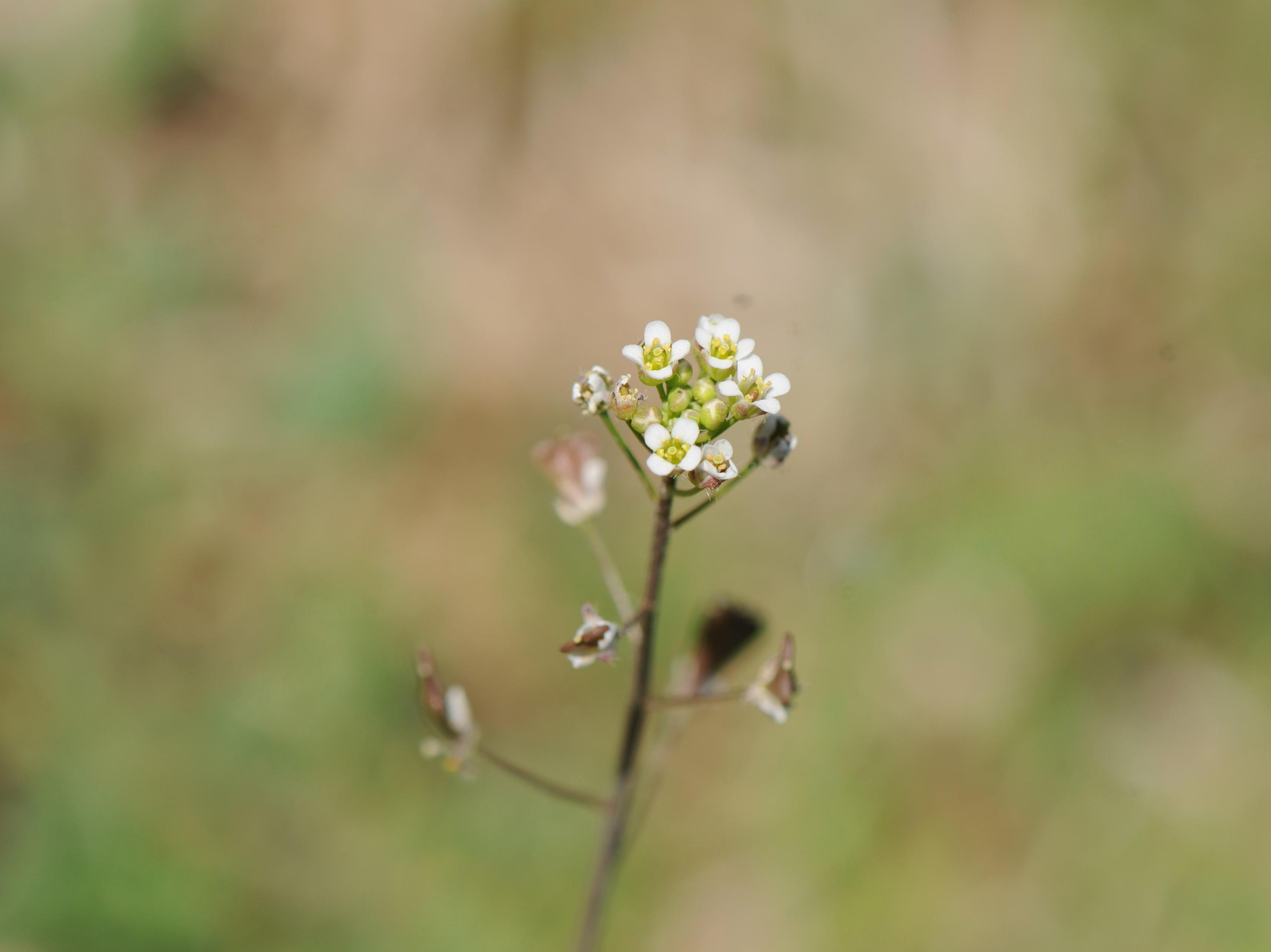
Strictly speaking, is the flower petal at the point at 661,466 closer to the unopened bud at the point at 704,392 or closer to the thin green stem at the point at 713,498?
the thin green stem at the point at 713,498

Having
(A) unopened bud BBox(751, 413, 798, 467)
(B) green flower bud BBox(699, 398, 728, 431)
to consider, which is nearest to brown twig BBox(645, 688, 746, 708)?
(A) unopened bud BBox(751, 413, 798, 467)

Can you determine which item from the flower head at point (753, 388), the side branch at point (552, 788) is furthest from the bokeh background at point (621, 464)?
the flower head at point (753, 388)

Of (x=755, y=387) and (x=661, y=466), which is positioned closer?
(x=661, y=466)

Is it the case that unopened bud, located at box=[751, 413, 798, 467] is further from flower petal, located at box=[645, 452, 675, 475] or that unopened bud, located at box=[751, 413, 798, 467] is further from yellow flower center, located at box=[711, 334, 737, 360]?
flower petal, located at box=[645, 452, 675, 475]

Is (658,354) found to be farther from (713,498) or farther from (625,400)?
(713,498)

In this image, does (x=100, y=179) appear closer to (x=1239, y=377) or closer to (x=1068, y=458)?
(x=1068, y=458)

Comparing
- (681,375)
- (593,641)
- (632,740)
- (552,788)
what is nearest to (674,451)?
(681,375)
